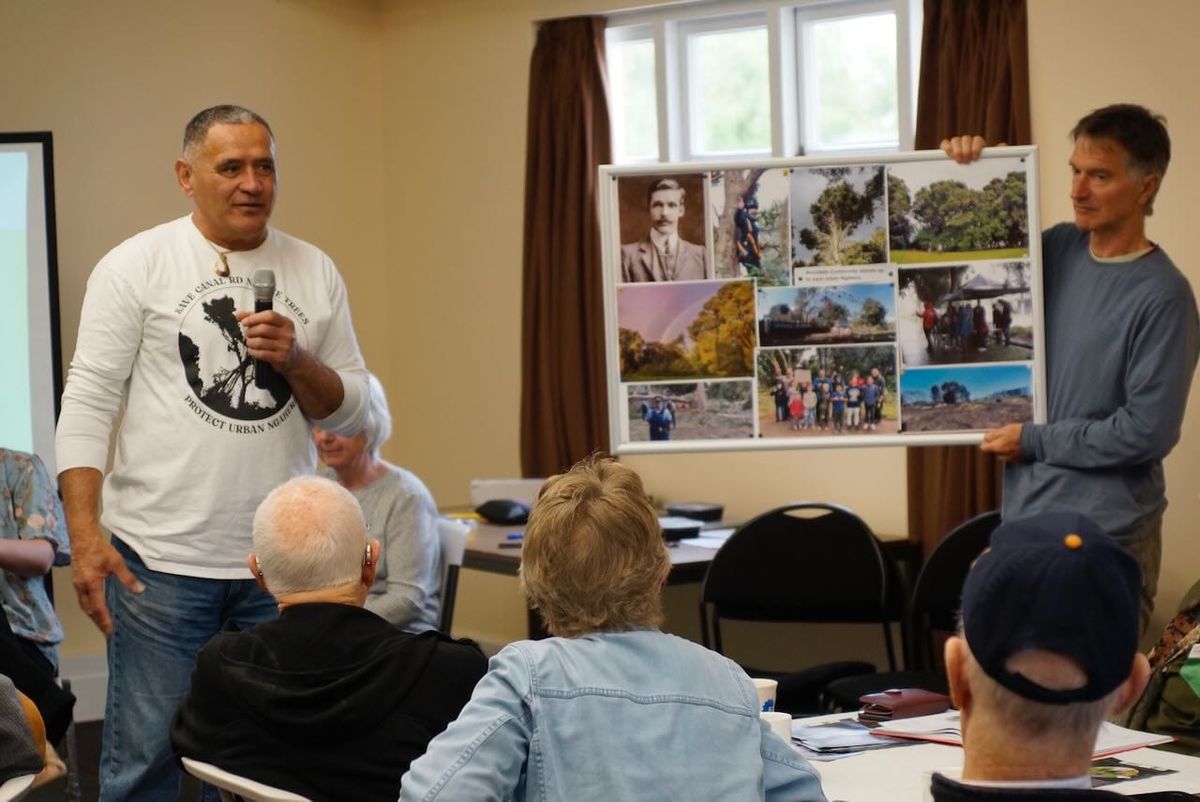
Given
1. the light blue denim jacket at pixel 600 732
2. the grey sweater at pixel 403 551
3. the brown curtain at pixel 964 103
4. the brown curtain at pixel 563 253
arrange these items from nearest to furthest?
the light blue denim jacket at pixel 600 732, the grey sweater at pixel 403 551, the brown curtain at pixel 964 103, the brown curtain at pixel 563 253

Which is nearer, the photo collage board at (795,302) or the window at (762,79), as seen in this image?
the photo collage board at (795,302)

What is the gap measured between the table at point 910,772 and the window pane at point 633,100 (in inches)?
158

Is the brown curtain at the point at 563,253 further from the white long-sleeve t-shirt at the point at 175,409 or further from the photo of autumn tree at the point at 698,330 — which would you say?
the white long-sleeve t-shirt at the point at 175,409

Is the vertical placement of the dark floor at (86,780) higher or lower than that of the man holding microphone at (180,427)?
lower

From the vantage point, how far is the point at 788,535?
→ 4.49 metres

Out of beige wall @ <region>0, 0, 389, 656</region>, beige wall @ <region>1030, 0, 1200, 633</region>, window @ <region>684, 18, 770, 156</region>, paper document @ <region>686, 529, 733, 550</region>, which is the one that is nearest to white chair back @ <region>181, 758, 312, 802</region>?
paper document @ <region>686, 529, 733, 550</region>

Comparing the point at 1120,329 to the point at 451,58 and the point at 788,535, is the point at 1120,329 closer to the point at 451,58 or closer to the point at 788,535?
the point at 788,535

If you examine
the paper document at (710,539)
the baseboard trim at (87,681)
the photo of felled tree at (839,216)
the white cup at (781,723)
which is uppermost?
the photo of felled tree at (839,216)

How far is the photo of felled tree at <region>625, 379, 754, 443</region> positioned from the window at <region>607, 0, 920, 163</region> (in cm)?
218

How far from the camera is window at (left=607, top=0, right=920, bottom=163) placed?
540 centimetres

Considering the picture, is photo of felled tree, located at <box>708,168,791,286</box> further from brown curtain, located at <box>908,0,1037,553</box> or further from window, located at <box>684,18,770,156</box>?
window, located at <box>684,18,770,156</box>

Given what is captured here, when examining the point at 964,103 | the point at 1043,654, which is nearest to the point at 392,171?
the point at 964,103

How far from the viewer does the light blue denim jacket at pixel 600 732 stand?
67.1 inches

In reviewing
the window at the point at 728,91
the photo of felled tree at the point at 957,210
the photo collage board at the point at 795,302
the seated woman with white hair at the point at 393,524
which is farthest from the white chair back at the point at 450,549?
the window at the point at 728,91
